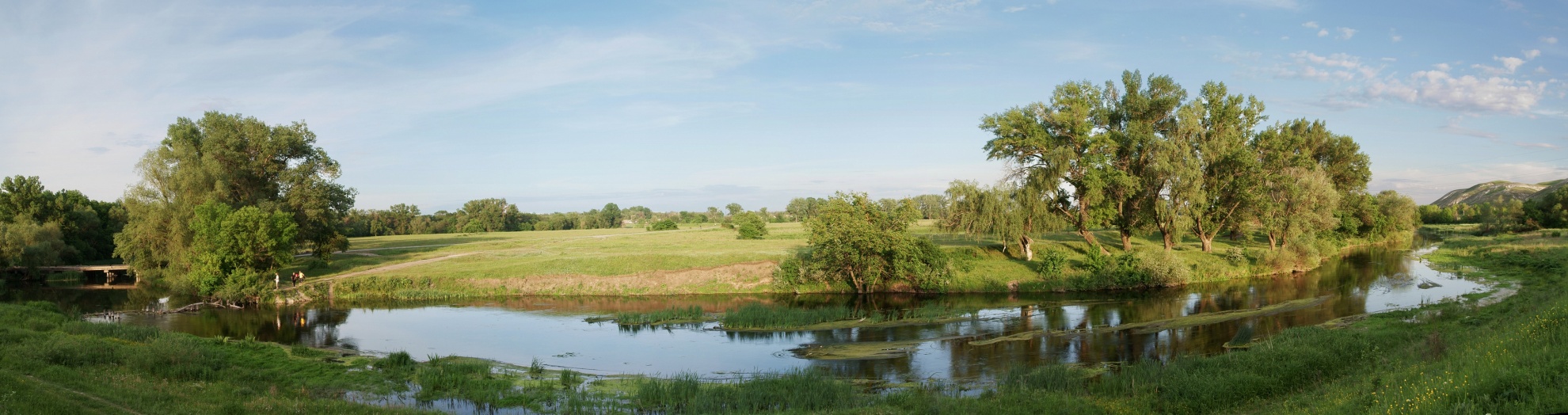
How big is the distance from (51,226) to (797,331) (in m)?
57.4

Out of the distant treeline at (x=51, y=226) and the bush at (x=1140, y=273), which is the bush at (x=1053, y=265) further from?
the distant treeline at (x=51, y=226)

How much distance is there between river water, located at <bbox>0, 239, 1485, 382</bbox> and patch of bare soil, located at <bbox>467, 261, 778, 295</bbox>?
3.67 ft

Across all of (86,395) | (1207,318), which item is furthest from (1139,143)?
(86,395)

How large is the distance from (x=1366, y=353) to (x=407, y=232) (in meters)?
124

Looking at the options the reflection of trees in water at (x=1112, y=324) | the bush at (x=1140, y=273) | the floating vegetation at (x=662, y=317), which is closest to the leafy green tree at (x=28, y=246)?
the floating vegetation at (x=662, y=317)

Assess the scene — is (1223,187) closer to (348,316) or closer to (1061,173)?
(1061,173)

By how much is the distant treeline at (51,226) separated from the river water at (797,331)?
20.3 ft

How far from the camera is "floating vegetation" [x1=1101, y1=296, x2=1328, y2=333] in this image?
25953mm

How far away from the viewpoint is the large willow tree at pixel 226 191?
43219 millimetres

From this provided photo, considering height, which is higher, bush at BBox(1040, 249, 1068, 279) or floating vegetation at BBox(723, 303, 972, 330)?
bush at BBox(1040, 249, 1068, 279)

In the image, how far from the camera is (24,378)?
42.0 ft

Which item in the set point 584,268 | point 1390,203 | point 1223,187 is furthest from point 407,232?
point 1390,203

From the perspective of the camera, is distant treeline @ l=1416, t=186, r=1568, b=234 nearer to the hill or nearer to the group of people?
the hill

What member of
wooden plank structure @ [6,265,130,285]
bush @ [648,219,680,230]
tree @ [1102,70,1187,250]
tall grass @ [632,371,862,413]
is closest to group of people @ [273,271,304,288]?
wooden plank structure @ [6,265,130,285]
